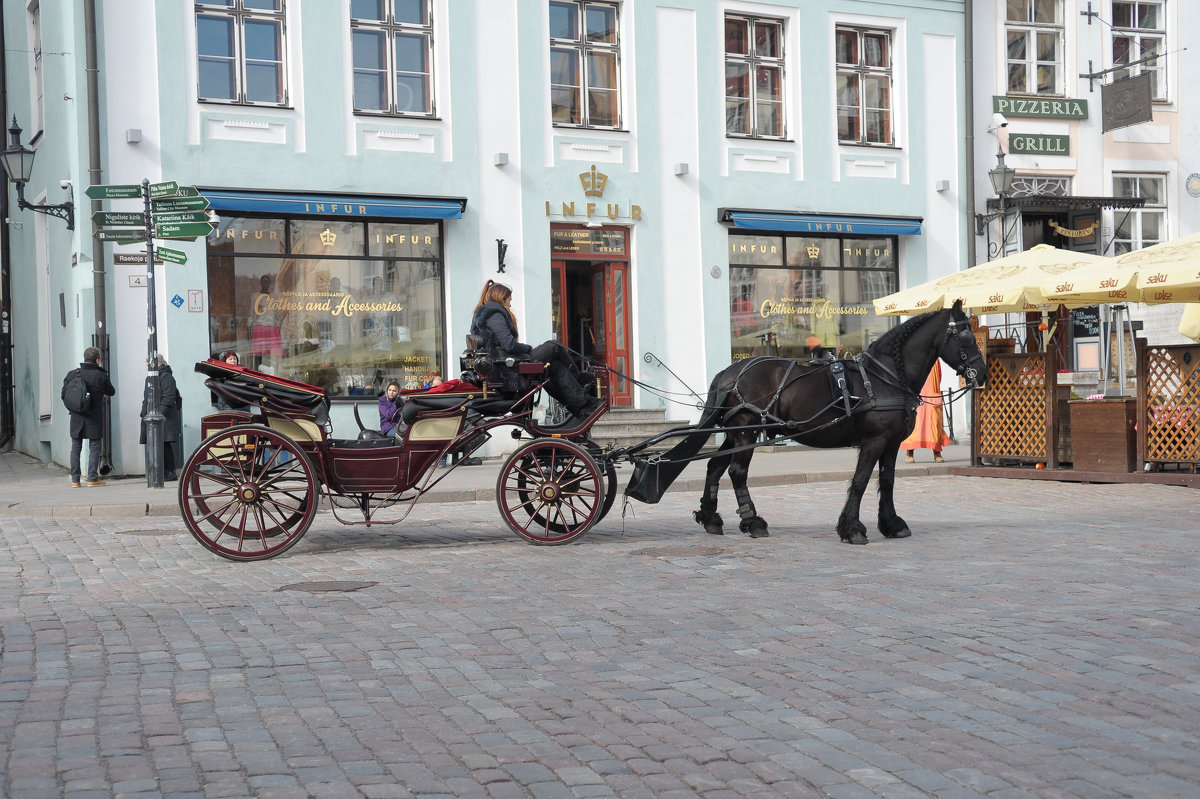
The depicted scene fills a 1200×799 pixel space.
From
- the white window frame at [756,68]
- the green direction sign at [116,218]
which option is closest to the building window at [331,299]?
the green direction sign at [116,218]

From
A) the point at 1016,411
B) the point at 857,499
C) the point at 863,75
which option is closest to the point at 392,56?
the point at 863,75

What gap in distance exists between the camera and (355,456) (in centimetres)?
984

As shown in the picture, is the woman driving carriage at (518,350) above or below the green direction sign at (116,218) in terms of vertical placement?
below

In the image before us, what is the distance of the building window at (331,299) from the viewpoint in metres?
18.6

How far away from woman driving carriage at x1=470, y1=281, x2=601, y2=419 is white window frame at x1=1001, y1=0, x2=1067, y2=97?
651 inches

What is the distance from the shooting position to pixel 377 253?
769 inches

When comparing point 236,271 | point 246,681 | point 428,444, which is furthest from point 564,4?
point 246,681

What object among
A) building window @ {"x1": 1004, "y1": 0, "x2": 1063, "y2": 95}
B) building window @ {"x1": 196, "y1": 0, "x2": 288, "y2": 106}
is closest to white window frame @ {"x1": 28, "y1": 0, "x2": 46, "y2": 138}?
building window @ {"x1": 196, "y1": 0, "x2": 288, "y2": 106}

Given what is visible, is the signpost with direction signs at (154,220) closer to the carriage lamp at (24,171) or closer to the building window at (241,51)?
the carriage lamp at (24,171)

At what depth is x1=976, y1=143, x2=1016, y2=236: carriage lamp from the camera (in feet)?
73.5

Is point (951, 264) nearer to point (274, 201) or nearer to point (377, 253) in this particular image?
point (377, 253)

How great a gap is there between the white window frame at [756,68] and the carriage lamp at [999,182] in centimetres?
367

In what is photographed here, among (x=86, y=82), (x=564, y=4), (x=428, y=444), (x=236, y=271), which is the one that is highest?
(x=564, y=4)

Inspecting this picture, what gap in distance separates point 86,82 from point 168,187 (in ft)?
12.3
